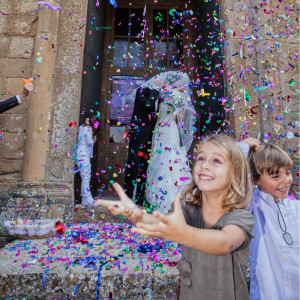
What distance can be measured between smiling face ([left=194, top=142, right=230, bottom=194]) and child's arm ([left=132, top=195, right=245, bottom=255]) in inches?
10.3

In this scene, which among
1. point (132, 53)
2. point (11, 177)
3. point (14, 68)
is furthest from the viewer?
point (132, 53)

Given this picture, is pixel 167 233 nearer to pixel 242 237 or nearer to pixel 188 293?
pixel 242 237

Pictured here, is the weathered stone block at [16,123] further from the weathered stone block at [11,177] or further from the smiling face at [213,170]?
the smiling face at [213,170]

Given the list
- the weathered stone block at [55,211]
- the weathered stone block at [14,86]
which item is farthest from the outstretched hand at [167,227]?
the weathered stone block at [14,86]

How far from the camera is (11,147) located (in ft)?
11.7

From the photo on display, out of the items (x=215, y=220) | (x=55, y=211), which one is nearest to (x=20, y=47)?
(x=55, y=211)

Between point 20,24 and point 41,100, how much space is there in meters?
1.38

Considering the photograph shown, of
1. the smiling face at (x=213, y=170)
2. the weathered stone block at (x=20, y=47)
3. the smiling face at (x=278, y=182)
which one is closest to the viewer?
the smiling face at (x=213, y=170)

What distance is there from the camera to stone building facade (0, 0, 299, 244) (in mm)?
3441

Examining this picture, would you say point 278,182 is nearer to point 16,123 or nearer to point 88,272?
point 88,272

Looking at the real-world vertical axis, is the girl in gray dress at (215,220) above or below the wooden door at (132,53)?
below

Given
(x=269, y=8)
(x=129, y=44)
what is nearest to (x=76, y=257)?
(x=269, y=8)

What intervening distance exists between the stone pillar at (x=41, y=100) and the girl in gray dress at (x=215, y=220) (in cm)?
266

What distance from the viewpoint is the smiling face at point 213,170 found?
126 centimetres
